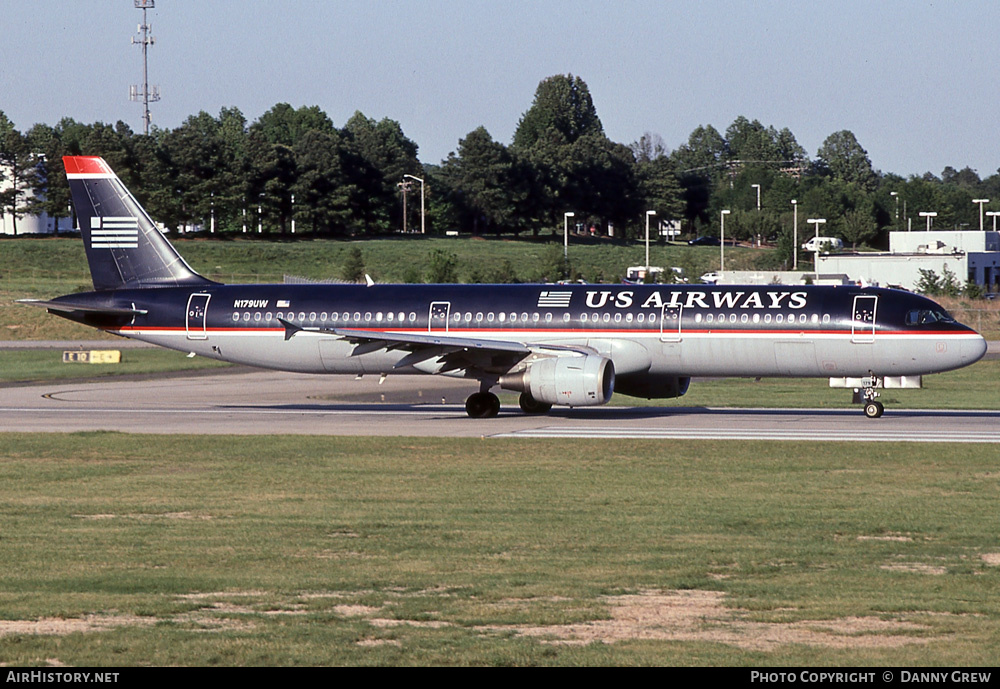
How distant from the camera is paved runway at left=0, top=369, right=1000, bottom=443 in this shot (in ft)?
109

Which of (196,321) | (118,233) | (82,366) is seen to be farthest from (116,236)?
(82,366)

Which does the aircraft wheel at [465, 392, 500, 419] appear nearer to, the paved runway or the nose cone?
the paved runway

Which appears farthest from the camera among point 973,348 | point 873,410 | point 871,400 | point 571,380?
point 871,400

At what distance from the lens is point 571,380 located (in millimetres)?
34625

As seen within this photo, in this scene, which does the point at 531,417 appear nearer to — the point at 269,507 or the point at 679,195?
the point at 269,507

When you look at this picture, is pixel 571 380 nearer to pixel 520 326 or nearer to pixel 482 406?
pixel 520 326

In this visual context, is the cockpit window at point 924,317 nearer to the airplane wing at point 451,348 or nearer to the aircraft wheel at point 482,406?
the airplane wing at point 451,348

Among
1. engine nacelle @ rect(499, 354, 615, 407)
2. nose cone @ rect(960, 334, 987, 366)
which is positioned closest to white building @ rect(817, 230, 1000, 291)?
nose cone @ rect(960, 334, 987, 366)

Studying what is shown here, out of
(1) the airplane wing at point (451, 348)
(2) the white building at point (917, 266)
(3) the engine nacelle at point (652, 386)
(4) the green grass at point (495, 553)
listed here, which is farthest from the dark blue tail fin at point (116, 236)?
(2) the white building at point (917, 266)

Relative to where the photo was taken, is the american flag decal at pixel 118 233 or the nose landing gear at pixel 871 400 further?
the american flag decal at pixel 118 233

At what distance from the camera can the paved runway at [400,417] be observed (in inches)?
1305

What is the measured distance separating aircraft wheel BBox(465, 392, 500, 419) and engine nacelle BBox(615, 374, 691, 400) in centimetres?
366

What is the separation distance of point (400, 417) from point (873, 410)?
44.8 feet
